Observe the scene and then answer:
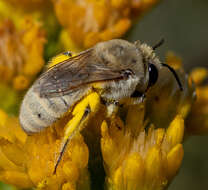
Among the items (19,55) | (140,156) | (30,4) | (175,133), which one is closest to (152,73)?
(175,133)

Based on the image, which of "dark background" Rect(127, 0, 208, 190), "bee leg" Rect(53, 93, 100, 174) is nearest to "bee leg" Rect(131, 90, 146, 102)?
"bee leg" Rect(53, 93, 100, 174)

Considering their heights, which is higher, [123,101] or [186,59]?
[186,59]

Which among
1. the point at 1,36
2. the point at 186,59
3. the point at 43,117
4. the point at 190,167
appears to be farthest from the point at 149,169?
the point at 186,59

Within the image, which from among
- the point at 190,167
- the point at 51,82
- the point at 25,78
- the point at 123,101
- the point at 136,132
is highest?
the point at 25,78

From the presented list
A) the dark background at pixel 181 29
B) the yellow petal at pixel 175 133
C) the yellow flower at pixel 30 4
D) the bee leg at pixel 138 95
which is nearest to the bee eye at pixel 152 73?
the bee leg at pixel 138 95

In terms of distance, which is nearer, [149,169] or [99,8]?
[149,169]

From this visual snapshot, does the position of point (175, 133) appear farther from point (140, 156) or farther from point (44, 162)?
point (44, 162)

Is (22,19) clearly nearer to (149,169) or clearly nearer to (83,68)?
(83,68)
